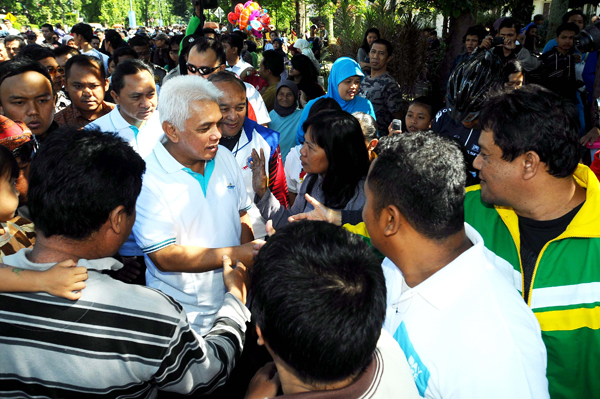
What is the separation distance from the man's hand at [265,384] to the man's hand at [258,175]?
1.91 metres

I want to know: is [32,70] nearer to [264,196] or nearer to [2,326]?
[264,196]

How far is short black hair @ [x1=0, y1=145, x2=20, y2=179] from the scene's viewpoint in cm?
183

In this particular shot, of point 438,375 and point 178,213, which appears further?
point 178,213

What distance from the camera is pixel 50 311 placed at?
1.30 metres

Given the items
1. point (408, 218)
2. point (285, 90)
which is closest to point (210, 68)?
point (285, 90)

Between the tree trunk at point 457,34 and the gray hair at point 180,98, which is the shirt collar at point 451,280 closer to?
the gray hair at point 180,98

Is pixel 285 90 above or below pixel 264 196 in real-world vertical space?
above

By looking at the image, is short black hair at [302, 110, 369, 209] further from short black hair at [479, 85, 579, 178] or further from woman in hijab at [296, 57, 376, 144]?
woman in hijab at [296, 57, 376, 144]

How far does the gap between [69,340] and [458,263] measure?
125 centimetres

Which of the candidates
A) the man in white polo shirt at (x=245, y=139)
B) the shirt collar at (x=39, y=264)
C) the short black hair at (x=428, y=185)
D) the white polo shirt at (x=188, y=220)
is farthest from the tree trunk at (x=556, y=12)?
the shirt collar at (x=39, y=264)

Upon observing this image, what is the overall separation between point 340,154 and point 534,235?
1317 millimetres

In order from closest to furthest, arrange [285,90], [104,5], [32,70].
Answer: [32,70], [285,90], [104,5]

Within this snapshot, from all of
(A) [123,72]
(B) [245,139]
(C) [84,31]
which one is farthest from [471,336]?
(C) [84,31]

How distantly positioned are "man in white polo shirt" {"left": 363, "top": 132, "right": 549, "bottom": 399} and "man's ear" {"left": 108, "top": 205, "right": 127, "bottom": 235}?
0.90 meters
